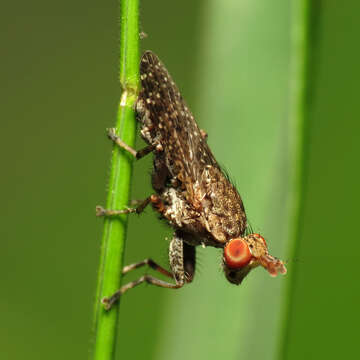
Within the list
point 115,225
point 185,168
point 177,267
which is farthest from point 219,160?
point 177,267

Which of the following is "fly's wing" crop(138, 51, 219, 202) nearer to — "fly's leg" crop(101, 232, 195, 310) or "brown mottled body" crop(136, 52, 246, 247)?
"brown mottled body" crop(136, 52, 246, 247)

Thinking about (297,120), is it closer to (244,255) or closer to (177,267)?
→ (244,255)

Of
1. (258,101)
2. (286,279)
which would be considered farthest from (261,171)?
(286,279)

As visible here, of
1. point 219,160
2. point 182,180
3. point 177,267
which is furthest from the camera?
point 177,267

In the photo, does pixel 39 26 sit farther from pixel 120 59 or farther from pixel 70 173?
pixel 120 59

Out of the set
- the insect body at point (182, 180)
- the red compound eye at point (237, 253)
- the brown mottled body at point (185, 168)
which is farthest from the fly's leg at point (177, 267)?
the red compound eye at point (237, 253)

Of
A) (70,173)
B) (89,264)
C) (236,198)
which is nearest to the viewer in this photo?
(236,198)
